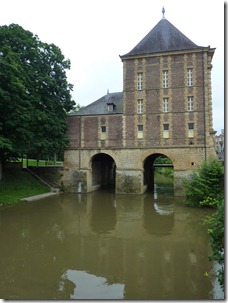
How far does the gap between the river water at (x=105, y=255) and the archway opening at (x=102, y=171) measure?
1167 centimetres

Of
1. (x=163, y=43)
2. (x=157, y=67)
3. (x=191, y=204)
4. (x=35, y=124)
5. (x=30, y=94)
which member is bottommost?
(x=191, y=204)

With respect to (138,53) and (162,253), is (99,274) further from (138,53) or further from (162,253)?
(138,53)

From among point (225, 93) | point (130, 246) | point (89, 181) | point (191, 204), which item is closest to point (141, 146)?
point (89, 181)

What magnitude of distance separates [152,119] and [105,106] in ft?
17.7

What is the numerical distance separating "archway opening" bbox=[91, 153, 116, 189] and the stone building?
161 centimetres

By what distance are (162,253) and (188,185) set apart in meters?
9.83

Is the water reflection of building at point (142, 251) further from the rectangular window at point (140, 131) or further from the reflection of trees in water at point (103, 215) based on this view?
the rectangular window at point (140, 131)

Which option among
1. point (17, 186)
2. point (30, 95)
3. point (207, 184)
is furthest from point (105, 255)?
point (30, 95)

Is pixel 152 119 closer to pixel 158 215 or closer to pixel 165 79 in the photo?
pixel 165 79

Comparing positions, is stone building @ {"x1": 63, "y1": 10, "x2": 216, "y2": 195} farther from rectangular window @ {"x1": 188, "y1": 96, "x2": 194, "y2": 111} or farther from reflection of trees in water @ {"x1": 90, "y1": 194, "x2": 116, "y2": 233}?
reflection of trees in water @ {"x1": 90, "y1": 194, "x2": 116, "y2": 233}

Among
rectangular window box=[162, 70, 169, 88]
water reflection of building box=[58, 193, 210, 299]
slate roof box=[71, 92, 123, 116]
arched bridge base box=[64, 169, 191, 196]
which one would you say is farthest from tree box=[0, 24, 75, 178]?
rectangular window box=[162, 70, 169, 88]

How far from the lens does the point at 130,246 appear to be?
10.3 metres

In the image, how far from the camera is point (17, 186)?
23.0 metres

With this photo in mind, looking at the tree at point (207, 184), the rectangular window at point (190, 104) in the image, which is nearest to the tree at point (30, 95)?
the rectangular window at point (190, 104)
